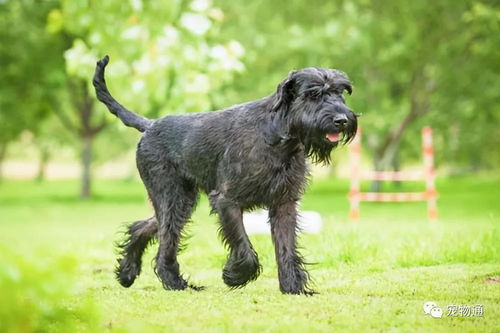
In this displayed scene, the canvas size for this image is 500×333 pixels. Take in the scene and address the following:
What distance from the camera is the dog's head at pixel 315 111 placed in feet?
16.6

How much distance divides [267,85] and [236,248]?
18.3 m

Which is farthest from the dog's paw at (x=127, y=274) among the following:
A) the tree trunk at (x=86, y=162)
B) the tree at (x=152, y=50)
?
the tree trunk at (x=86, y=162)

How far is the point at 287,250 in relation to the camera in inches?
219

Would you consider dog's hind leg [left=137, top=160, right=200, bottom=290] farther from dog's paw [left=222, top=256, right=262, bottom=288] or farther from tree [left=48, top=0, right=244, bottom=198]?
tree [left=48, top=0, right=244, bottom=198]

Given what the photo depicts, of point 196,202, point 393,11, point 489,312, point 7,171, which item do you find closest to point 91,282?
point 196,202

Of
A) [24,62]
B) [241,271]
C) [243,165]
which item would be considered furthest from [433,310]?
[24,62]

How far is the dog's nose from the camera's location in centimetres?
501

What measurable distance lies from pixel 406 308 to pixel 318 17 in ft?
73.7

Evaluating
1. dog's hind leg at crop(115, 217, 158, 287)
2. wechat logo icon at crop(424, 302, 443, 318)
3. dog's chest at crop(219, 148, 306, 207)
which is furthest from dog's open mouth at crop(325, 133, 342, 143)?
dog's hind leg at crop(115, 217, 158, 287)

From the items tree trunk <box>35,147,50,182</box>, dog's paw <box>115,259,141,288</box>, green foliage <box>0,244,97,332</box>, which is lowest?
dog's paw <box>115,259,141,288</box>

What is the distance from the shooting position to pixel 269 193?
550cm

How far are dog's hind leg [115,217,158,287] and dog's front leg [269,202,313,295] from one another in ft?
4.57

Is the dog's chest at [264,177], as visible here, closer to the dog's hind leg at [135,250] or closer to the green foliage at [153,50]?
the dog's hind leg at [135,250]

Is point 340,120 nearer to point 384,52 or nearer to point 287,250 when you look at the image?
point 287,250
